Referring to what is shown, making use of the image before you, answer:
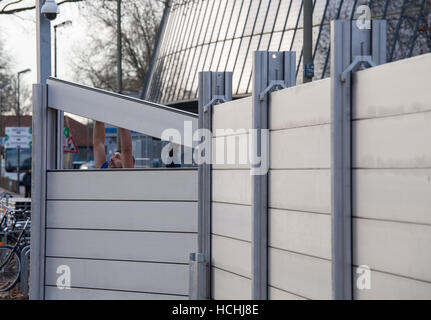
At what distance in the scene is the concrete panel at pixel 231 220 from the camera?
5.22 metres

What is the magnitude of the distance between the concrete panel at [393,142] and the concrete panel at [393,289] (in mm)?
424

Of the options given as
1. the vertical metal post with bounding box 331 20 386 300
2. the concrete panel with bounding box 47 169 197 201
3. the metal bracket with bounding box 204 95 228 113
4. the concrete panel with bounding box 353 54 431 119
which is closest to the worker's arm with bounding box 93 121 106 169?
the concrete panel with bounding box 47 169 197 201

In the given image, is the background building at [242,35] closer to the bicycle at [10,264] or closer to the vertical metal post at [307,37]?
the vertical metal post at [307,37]

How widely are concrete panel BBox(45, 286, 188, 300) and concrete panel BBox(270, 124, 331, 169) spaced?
2.54 metres

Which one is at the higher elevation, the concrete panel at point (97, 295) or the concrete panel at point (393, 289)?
the concrete panel at point (393, 289)

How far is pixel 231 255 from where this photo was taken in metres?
5.60

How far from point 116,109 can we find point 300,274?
3.65 meters

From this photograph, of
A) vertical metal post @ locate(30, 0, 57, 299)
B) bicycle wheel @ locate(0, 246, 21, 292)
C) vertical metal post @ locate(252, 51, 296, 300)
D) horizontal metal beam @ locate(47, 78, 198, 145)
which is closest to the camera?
vertical metal post @ locate(252, 51, 296, 300)

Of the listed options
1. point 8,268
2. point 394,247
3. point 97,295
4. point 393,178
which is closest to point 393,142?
point 393,178

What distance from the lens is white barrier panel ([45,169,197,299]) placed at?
7.09 meters

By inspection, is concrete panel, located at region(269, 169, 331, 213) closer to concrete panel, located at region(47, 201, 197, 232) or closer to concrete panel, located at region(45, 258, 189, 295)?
concrete panel, located at region(47, 201, 197, 232)

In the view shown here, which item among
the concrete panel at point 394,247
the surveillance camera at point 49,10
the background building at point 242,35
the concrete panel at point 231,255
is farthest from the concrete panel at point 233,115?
the background building at point 242,35

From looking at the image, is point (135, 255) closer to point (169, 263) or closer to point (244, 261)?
point (169, 263)

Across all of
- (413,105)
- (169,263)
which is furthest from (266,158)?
(169,263)
